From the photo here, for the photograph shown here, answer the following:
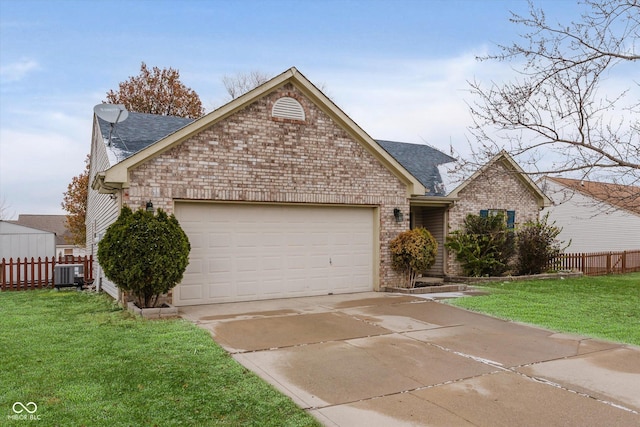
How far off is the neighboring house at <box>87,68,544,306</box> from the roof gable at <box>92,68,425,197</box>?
25 millimetres

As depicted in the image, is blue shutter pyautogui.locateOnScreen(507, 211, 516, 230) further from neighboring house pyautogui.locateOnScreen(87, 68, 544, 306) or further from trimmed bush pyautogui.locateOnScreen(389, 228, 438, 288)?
trimmed bush pyautogui.locateOnScreen(389, 228, 438, 288)

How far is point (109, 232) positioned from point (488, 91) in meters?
7.81

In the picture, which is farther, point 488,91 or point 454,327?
point 488,91

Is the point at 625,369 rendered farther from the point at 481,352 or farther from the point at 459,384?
the point at 459,384

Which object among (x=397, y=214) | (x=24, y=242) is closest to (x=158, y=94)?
(x=24, y=242)

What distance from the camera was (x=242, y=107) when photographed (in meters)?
11.3

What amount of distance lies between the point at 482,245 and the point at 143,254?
11.5 metres

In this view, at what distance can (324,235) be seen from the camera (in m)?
12.5

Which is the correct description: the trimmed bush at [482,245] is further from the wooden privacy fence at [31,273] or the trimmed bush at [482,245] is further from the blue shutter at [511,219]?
the wooden privacy fence at [31,273]

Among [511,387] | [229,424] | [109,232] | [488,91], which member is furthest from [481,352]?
[109,232]

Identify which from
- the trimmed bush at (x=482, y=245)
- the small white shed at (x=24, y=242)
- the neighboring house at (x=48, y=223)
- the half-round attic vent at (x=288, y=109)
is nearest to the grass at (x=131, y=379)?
the half-round attic vent at (x=288, y=109)

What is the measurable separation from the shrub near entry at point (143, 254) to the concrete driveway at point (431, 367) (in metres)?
0.89

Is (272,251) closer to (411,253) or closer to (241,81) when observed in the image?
(411,253)

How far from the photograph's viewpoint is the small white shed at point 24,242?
1852cm
